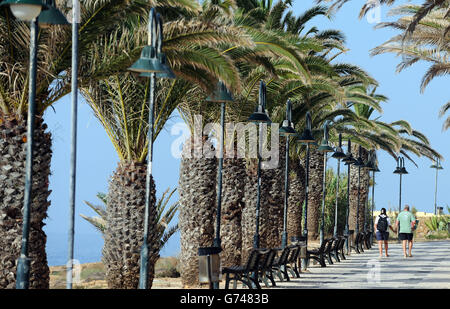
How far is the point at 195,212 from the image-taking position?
1994 cm

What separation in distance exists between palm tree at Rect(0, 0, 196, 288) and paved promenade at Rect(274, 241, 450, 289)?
267 inches

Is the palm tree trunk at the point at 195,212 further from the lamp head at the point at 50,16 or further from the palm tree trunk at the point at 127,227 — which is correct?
the lamp head at the point at 50,16

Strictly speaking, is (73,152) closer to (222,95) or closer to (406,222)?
(222,95)

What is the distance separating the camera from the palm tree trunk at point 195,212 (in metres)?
19.9

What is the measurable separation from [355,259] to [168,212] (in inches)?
315

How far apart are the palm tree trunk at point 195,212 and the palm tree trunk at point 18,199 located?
6.64m

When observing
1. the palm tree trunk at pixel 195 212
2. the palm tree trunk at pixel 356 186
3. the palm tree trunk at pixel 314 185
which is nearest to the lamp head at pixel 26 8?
the palm tree trunk at pixel 195 212

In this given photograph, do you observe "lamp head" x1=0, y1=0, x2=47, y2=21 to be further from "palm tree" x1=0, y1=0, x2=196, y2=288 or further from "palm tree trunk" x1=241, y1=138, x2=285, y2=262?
"palm tree trunk" x1=241, y1=138, x2=285, y2=262

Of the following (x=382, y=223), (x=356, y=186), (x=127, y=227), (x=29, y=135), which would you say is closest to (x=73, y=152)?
(x=29, y=135)

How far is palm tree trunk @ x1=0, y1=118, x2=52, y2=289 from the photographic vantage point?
13.1 m

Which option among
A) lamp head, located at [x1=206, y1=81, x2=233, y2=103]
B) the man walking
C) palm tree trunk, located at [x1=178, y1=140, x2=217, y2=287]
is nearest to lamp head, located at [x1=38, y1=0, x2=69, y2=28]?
lamp head, located at [x1=206, y1=81, x2=233, y2=103]

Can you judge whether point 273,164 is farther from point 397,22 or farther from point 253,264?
point 253,264
